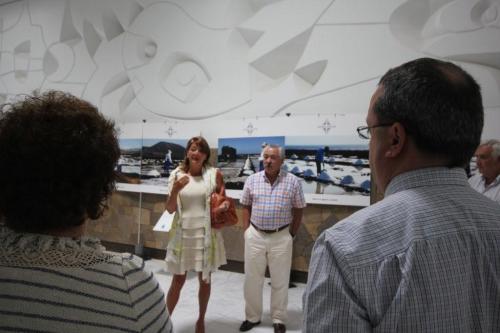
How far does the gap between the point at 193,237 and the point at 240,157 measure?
Result: 7.59ft

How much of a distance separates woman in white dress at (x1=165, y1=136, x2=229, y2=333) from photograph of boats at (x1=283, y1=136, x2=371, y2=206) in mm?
1906

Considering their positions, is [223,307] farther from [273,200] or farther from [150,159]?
[150,159]

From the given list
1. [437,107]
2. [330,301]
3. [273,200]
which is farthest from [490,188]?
[330,301]

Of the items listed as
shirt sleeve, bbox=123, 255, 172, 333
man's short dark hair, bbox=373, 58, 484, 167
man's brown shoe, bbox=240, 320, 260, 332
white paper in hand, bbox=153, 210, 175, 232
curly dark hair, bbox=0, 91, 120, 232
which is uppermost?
man's short dark hair, bbox=373, 58, 484, 167

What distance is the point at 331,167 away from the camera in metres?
4.98

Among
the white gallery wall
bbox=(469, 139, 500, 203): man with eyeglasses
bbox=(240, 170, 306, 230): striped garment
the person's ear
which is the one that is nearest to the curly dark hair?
the person's ear

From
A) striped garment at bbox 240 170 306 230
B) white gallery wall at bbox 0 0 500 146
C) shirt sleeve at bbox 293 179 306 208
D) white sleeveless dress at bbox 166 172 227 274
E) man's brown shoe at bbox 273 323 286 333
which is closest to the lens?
white sleeveless dress at bbox 166 172 227 274

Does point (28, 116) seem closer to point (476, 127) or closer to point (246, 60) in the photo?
point (476, 127)

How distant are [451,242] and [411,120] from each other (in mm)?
328

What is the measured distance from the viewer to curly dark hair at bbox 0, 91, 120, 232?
36.3 inches

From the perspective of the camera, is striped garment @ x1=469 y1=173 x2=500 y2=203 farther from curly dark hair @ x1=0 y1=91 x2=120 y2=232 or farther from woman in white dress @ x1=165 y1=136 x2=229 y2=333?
curly dark hair @ x1=0 y1=91 x2=120 y2=232

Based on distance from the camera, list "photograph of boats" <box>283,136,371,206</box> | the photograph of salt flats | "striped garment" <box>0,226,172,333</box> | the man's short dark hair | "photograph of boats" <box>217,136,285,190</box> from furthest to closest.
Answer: the photograph of salt flats
"photograph of boats" <box>217,136,285,190</box>
"photograph of boats" <box>283,136,371,206</box>
the man's short dark hair
"striped garment" <box>0,226,172,333</box>

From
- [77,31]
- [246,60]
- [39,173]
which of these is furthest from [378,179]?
[77,31]

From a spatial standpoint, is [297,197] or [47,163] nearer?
[47,163]
